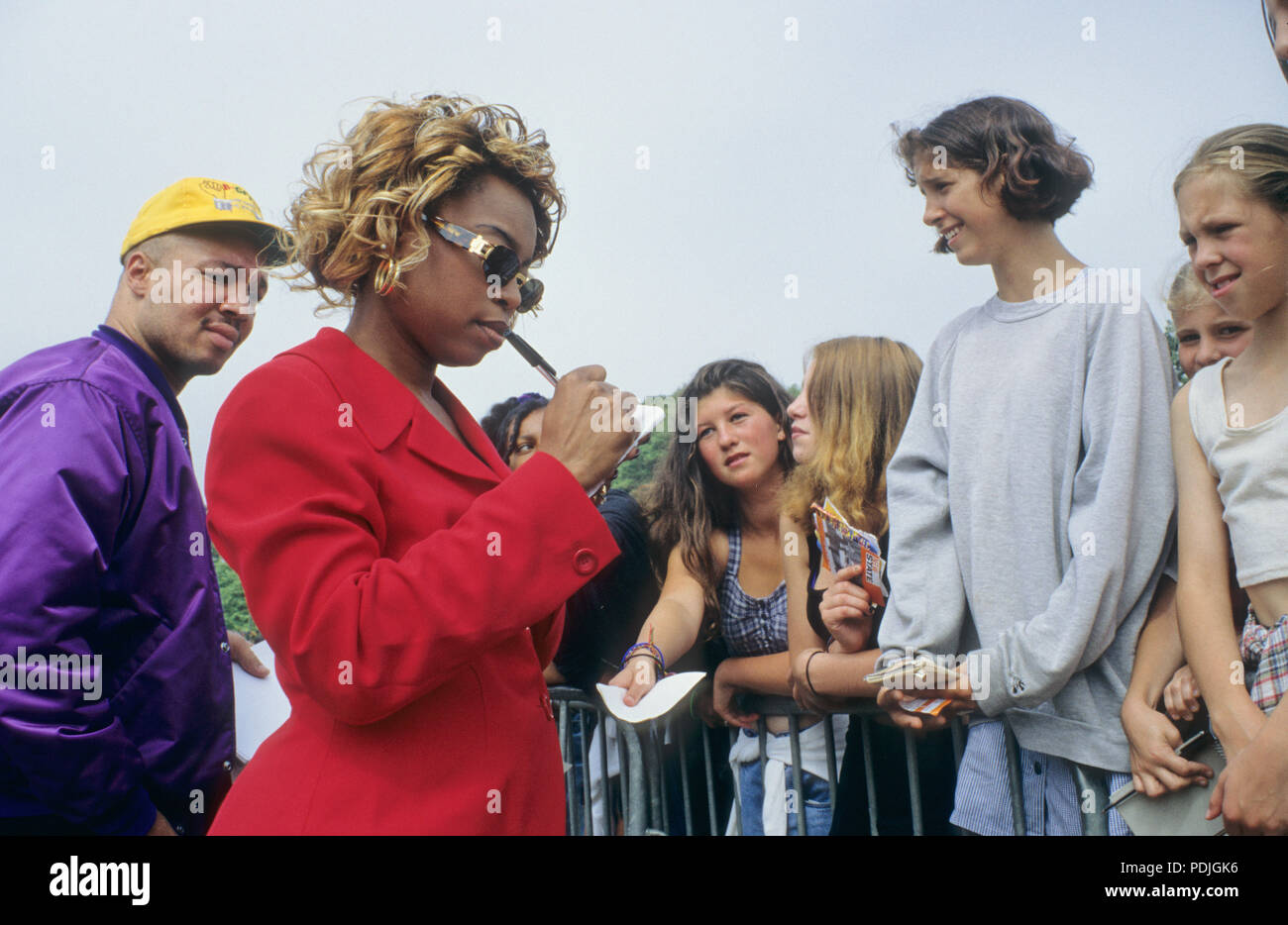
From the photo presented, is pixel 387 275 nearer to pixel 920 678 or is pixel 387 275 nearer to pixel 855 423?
pixel 855 423

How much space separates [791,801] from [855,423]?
0.93m

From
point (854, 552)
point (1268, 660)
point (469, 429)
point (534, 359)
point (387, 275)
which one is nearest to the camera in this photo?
point (387, 275)

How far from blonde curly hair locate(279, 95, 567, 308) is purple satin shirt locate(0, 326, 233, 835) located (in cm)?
65

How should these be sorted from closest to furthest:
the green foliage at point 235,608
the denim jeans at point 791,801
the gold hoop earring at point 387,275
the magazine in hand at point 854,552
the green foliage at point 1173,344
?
1. the gold hoop earring at point 387,275
2. the green foliage at point 1173,344
3. the magazine in hand at point 854,552
4. the denim jeans at point 791,801
5. the green foliage at point 235,608

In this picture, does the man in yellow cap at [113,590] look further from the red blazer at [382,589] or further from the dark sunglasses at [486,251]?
the dark sunglasses at [486,251]

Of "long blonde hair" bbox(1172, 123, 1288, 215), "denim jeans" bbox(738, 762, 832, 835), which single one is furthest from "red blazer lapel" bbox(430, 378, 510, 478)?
"long blonde hair" bbox(1172, 123, 1288, 215)

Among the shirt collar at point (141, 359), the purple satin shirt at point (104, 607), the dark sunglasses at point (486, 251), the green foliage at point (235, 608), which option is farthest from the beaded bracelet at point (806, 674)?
the shirt collar at point (141, 359)

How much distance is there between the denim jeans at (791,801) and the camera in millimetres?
2496

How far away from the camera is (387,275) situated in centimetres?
169

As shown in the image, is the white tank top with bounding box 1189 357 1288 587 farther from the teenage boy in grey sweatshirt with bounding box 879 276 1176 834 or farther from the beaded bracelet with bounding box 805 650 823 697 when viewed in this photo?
the beaded bracelet with bounding box 805 650 823 697

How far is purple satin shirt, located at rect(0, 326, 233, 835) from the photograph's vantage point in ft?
6.43

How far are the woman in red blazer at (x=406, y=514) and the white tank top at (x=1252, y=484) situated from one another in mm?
1266

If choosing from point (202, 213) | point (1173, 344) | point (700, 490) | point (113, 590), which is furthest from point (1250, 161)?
point (113, 590)
